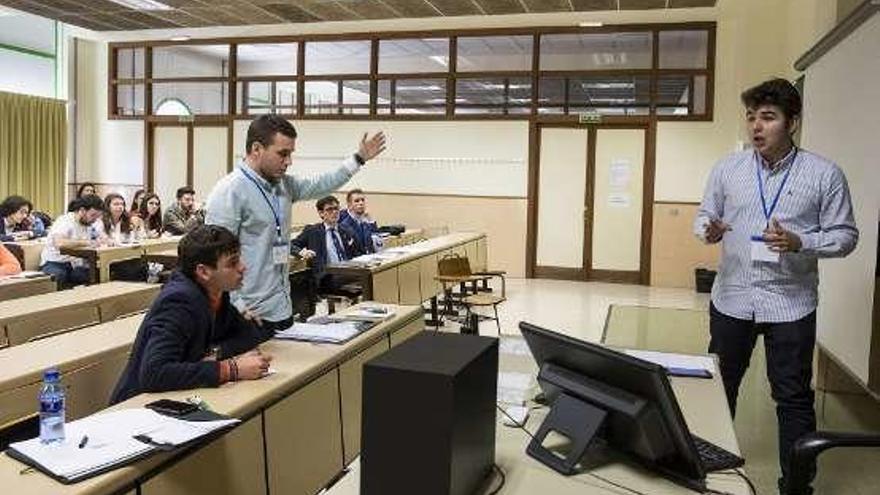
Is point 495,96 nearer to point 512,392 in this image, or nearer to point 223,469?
point 512,392

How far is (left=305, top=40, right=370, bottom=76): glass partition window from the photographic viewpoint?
37.6 ft

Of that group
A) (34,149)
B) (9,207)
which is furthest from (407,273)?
(34,149)

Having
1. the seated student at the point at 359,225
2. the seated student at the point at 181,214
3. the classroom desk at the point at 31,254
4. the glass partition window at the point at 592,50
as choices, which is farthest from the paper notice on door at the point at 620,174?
the classroom desk at the point at 31,254

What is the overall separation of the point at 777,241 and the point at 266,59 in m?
10.9

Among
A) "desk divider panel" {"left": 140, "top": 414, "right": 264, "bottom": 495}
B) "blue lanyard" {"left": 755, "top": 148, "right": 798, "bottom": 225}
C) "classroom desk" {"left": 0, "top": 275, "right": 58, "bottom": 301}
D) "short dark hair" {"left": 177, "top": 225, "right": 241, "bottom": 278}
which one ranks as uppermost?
"blue lanyard" {"left": 755, "top": 148, "right": 798, "bottom": 225}

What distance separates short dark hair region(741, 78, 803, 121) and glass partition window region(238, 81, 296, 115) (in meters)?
9.80

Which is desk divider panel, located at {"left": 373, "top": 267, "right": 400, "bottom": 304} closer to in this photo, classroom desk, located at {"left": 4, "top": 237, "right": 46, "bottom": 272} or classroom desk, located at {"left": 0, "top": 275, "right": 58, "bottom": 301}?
classroom desk, located at {"left": 0, "top": 275, "right": 58, "bottom": 301}

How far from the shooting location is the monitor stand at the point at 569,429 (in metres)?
1.47

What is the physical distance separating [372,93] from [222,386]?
946 cm

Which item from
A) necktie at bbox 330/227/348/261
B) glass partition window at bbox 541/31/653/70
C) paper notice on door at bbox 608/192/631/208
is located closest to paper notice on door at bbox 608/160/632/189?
paper notice on door at bbox 608/192/631/208

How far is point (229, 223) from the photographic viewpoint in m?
2.77

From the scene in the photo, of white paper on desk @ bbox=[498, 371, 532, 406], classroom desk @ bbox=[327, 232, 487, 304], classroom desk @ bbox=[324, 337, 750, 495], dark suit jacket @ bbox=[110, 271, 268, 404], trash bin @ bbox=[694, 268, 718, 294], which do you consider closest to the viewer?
classroom desk @ bbox=[324, 337, 750, 495]

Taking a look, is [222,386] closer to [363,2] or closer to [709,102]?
[363,2]

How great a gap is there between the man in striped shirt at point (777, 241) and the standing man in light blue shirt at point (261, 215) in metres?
1.64
